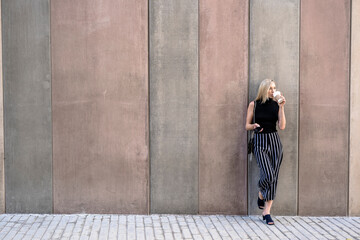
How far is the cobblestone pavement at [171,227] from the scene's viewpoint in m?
5.88

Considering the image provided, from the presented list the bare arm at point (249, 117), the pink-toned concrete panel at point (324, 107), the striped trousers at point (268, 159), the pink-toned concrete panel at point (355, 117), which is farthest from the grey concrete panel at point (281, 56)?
the pink-toned concrete panel at point (355, 117)

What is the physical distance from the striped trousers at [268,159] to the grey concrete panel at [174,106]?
1.01m

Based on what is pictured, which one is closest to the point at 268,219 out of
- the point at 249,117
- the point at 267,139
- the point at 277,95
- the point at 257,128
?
the point at 267,139

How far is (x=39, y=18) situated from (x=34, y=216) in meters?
3.08

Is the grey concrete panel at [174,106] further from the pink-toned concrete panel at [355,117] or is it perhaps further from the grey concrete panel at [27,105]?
the pink-toned concrete panel at [355,117]

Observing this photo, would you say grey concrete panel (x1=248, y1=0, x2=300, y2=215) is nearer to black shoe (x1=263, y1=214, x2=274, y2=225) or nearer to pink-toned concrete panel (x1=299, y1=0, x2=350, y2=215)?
pink-toned concrete panel (x1=299, y1=0, x2=350, y2=215)

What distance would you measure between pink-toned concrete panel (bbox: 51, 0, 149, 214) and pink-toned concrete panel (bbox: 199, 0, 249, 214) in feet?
3.05

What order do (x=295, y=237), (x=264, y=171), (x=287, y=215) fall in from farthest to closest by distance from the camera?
(x=287, y=215)
(x=264, y=171)
(x=295, y=237)

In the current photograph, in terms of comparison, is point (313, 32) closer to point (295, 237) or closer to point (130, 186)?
point (295, 237)

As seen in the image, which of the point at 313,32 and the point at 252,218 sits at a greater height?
the point at 313,32

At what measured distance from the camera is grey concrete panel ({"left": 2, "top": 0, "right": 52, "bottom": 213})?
6.77 meters

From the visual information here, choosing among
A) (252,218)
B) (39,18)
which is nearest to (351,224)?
(252,218)

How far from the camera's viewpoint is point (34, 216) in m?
6.75

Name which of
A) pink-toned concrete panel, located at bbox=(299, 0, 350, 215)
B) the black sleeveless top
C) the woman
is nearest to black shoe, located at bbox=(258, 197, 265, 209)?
the woman
